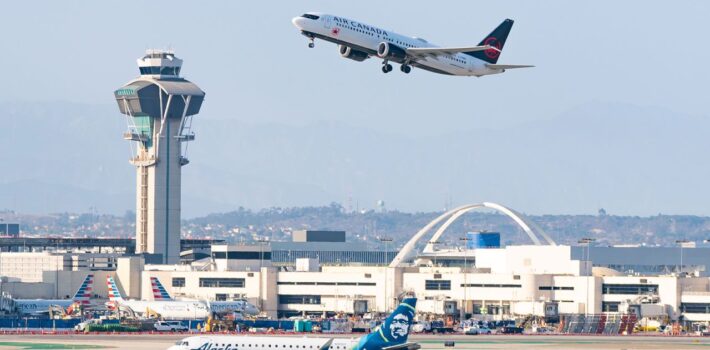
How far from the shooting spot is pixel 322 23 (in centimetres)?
13688

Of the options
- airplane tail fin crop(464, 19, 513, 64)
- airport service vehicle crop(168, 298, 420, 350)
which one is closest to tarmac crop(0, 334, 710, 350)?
airport service vehicle crop(168, 298, 420, 350)

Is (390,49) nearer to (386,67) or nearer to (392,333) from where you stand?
(386,67)

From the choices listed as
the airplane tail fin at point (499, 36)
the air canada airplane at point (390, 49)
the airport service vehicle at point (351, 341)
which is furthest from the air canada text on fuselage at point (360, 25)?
the airport service vehicle at point (351, 341)

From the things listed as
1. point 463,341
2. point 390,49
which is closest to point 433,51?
point 390,49

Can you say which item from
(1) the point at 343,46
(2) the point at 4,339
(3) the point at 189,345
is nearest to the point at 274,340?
(3) the point at 189,345

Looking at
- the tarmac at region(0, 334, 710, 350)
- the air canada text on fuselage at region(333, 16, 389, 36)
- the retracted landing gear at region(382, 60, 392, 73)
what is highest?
the air canada text on fuselage at region(333, 16, 389, 36)

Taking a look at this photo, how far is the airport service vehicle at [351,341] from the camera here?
135500 mm

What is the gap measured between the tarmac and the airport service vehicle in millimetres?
23117

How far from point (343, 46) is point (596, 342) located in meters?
56.9

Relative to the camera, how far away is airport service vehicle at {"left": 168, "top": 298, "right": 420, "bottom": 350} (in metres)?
136

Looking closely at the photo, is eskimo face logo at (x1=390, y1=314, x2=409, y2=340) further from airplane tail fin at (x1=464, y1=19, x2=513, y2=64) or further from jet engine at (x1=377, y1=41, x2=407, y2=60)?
airplane tail fin at (x1=464, y1=19, x2=513, y2=64)

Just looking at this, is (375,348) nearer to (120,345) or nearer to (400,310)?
(400,310)

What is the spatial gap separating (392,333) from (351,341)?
4.80 metres

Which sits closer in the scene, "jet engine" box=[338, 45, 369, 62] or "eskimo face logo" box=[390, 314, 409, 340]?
"eskimo face logo" box=[390, 314, 409, 340]
